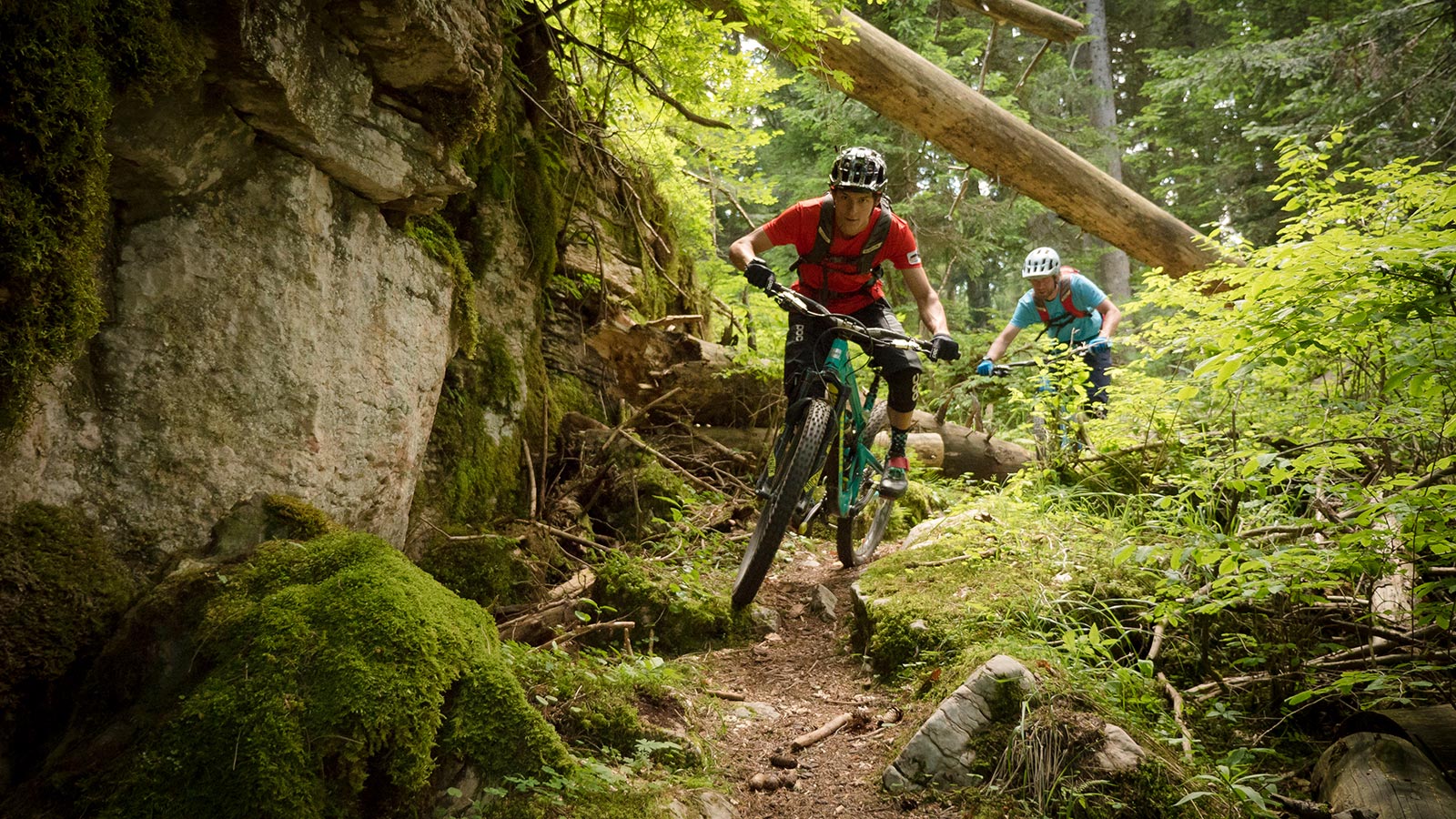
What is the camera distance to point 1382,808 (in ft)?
7.54

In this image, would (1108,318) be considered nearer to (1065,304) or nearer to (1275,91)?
(1065,304)

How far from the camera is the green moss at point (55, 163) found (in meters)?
1.99

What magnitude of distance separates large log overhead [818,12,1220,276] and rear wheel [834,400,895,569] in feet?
12.3

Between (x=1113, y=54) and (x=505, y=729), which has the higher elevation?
(x=1113, y=54)

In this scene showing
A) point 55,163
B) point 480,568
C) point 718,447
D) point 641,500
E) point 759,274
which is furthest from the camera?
point 718,447

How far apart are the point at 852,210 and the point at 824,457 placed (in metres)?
1.60

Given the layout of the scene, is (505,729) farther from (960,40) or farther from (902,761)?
(960,40)

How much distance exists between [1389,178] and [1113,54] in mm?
19914

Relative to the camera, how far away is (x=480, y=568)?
163 inches

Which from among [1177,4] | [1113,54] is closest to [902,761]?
[1177,4]

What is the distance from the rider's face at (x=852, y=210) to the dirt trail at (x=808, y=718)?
8.25ft

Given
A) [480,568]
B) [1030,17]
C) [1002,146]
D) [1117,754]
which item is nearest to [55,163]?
[480,568]

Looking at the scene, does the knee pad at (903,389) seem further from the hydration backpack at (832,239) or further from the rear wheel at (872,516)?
the hydration backpack at (832,239)

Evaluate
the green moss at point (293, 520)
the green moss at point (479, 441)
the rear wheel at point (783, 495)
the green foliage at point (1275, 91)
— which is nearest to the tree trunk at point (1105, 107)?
the green foliage at point (1275, 91)
